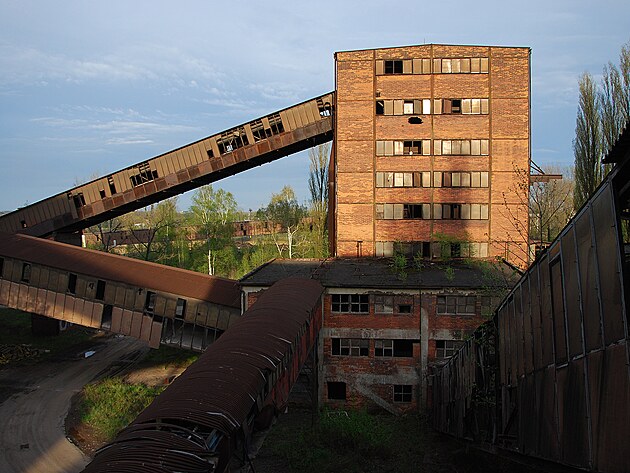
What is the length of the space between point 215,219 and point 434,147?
25560 millimetres

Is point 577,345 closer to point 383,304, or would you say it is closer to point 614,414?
point 614,414

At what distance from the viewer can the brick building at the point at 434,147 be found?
80.7ft

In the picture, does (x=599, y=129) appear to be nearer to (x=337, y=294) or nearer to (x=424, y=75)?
(x=424, y=75)

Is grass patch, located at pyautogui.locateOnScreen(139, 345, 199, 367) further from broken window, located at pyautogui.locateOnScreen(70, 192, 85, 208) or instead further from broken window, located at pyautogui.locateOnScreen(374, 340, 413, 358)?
broken window, located at pyautogui.locateOnScreen(374, 340, 413, 358)

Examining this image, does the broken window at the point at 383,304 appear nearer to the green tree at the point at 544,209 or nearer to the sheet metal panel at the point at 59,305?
the green tree at the point at 544,209

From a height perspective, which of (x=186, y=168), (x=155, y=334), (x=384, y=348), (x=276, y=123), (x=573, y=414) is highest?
(x=276, y=123)

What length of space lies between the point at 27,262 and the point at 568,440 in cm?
2095

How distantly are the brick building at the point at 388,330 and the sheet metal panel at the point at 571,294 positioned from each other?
13.2m

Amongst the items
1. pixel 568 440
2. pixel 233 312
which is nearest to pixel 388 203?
pixel 233 312

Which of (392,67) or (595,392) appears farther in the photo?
(392,67)

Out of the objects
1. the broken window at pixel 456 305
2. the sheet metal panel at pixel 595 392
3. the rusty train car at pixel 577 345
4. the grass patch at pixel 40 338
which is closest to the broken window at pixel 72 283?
the grass patch at pixel 40 338

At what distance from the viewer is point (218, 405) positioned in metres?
6.63

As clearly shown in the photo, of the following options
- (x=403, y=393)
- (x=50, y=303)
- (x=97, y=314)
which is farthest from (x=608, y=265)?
(x=50, y=303)

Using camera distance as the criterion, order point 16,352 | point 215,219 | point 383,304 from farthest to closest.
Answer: point 215,219 → point 16,352 → point 383,304
